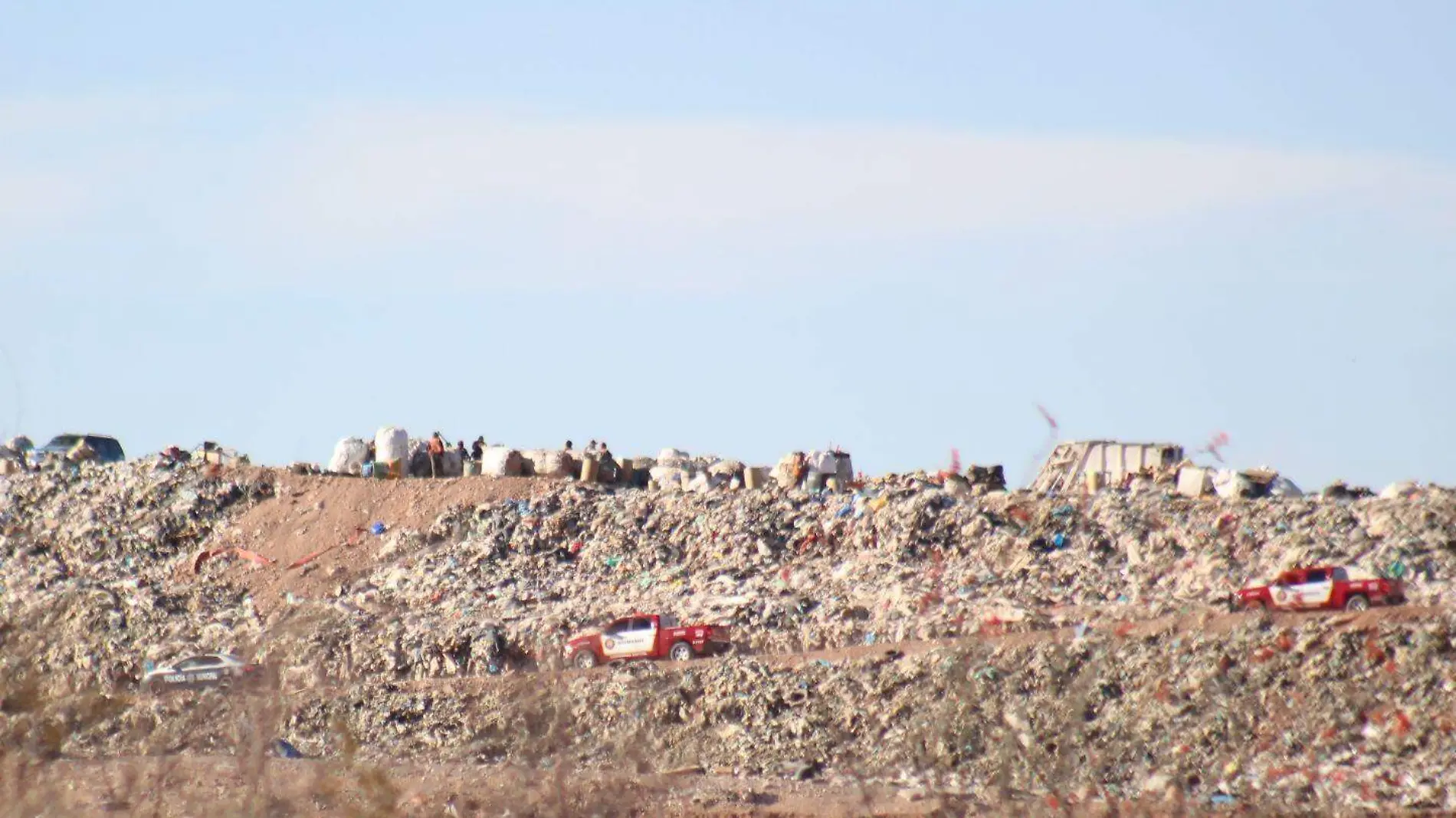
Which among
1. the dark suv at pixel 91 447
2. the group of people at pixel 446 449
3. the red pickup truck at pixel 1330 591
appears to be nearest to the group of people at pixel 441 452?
the group of people at pixel 446 449

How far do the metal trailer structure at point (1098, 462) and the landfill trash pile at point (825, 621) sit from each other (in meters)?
1.22

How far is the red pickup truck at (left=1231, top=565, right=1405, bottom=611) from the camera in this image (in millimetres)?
17453

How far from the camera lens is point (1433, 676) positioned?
1625 cm

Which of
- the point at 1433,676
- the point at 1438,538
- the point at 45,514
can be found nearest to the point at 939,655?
the point at 1433,676

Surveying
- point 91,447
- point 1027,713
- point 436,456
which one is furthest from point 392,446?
point 1027,713

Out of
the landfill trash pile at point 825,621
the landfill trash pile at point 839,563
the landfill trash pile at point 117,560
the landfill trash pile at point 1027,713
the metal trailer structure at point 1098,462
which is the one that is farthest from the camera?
the metal trailer structure at point 1098,462

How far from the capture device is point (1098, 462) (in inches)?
950

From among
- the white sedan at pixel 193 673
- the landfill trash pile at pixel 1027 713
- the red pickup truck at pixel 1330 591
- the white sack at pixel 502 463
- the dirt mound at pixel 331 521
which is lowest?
the landfill trash pile at pixel 1027 713

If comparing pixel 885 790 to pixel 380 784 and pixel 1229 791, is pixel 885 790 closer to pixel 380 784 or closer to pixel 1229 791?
pixel 1229 791

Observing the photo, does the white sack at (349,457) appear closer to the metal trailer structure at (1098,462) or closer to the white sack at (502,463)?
the white sack at (502,463)

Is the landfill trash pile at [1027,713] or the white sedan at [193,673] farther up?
the white sedan at [193,673]

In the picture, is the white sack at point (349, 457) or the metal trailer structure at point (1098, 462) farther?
the white sack at point (349, 457)

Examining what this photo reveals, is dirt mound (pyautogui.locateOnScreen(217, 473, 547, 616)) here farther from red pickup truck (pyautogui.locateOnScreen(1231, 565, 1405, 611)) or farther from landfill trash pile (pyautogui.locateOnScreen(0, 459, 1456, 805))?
red pickup truck (pyautogui.locateOnScreen(1231, 565, 1405, 611))

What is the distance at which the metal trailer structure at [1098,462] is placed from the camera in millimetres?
23516
